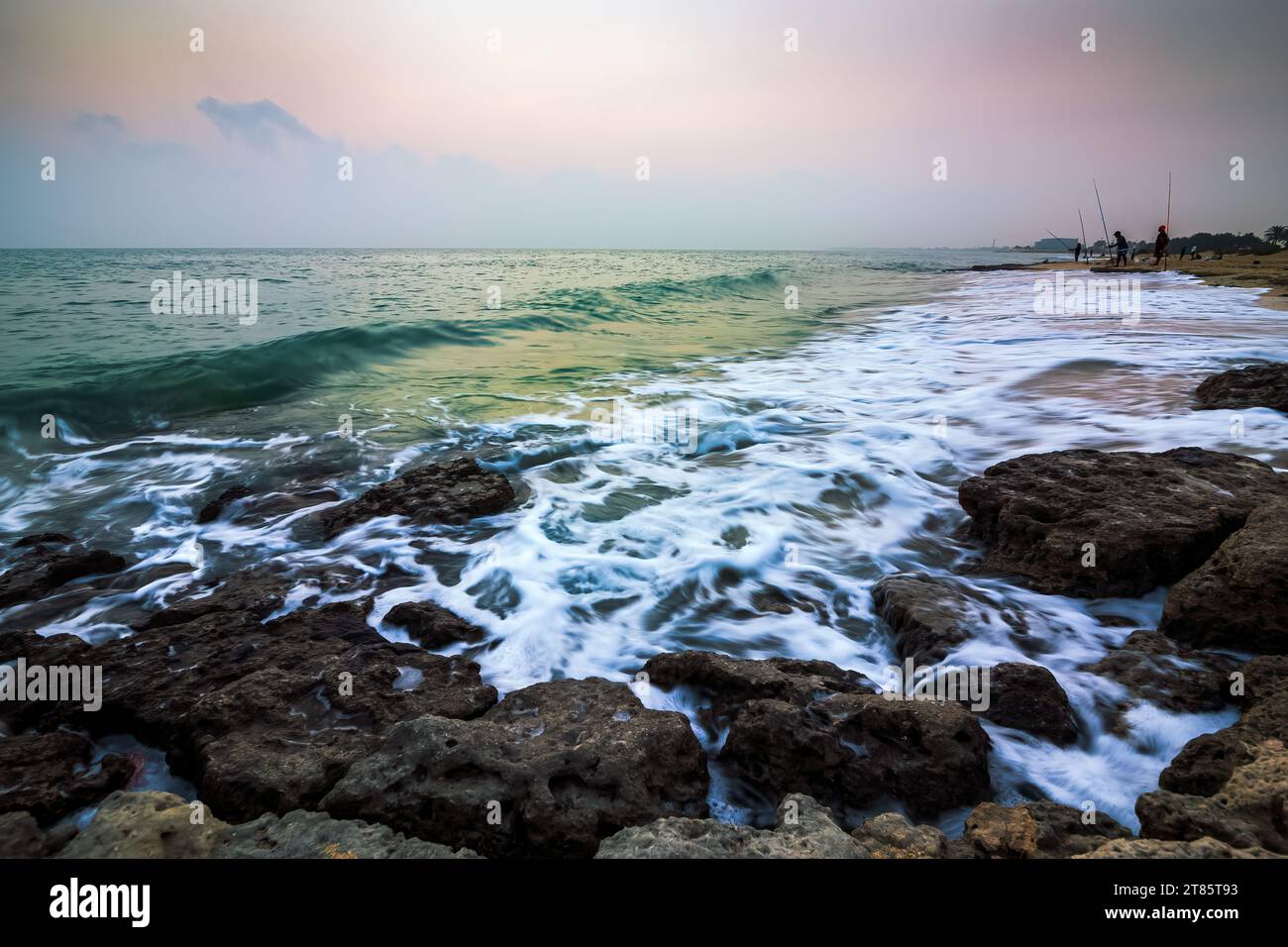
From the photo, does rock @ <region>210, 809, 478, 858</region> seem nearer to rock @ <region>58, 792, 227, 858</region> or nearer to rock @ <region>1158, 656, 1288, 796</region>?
rock @ <region>58, 792, 227, 858</region>

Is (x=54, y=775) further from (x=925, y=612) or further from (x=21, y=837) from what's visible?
(x=925, y=612)

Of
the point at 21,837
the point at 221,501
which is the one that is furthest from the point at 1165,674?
the point at 221,501

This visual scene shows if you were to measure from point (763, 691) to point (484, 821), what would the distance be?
132cm

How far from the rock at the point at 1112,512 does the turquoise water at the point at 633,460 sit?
0.71ft

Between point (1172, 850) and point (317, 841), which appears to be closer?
point (1172, 850)

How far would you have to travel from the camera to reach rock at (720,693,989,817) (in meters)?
2.39

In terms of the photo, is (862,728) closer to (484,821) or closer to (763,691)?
(763,691)

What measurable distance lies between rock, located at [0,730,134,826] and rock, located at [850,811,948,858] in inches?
110

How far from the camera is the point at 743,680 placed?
9.61 feet

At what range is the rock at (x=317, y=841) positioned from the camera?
1.86 m

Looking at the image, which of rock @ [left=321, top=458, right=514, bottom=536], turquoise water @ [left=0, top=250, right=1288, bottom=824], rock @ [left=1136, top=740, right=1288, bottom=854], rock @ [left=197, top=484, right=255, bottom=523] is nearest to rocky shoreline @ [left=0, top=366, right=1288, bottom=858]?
rock @ [left=1136, top=740, right=1288, bottom=854]

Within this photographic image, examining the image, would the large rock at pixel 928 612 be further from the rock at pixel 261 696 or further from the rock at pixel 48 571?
the rock at pixel 48 571

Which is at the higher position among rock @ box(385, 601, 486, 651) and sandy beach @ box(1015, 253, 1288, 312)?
sandy beach @ box(1015, 253, 1288, 312)

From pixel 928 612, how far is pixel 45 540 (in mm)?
6552
